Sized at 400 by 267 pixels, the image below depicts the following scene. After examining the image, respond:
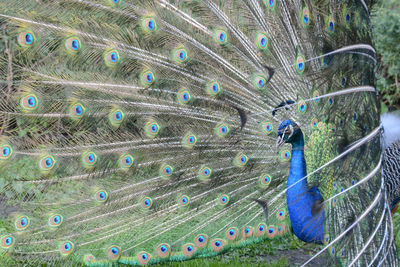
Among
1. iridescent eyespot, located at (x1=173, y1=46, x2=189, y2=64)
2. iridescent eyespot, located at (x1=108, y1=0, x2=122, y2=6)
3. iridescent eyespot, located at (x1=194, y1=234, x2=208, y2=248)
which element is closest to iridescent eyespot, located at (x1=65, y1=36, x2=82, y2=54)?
iridescent eyespot, located at (x1=108, y1=0, x2=122, y2=6)

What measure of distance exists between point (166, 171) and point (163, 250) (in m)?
0.41

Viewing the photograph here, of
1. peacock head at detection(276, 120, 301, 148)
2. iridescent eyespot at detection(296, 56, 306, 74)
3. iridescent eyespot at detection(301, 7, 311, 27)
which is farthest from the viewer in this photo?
peacock head at detection(276, 120, 301, 148)

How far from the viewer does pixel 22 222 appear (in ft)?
7.79

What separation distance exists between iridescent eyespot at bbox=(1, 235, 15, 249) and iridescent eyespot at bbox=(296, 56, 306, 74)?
5.37 feet

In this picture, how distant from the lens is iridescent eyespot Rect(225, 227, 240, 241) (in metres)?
2.50

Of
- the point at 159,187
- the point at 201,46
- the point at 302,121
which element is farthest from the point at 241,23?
the point at 159,187

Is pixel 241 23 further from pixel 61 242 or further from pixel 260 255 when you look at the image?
pixel 260 255

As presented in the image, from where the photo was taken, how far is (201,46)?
242 centimetres

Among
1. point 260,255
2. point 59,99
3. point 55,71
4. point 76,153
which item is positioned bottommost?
point 260,255

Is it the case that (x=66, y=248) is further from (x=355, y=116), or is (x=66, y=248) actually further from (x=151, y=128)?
(x=355, y=116)

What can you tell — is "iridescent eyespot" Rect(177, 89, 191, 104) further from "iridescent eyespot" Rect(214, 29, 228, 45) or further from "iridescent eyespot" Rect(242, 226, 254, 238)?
"iridescent eyespot" Rect(242, 226, 254, 238)

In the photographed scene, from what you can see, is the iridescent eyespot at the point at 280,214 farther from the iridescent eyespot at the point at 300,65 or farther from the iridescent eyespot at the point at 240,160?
the iridescent eyespot at the point at 300,65

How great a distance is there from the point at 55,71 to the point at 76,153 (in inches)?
16.5

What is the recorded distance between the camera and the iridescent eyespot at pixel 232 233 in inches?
98.3
